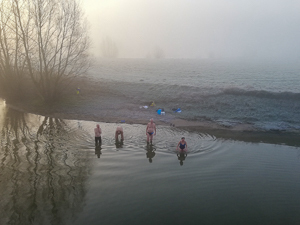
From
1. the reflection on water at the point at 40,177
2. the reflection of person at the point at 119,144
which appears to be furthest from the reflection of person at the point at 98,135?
the reflection on water at the point at 40,177

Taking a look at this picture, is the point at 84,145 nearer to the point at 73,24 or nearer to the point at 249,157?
the point at 249,157

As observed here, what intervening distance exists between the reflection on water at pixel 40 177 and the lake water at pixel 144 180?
3cm

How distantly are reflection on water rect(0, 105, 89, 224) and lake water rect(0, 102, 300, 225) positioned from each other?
33mm

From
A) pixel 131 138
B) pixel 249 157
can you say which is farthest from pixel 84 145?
pixel 249 157

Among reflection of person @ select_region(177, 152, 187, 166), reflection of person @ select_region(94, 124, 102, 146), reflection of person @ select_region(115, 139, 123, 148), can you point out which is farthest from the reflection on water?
reflection of person @ select_region(177, 152, 187, 166)

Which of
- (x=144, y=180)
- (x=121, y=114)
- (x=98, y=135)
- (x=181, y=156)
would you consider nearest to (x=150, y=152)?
(x=181, y=156)

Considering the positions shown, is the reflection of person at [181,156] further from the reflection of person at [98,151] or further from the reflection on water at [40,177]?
the reflection on water at [40,177]

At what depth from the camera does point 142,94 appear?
31734 mm

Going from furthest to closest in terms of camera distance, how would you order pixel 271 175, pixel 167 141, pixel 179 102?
1. pixel 179 102
2. pixel 167 141
3. pixel 271 175

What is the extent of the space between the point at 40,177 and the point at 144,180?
4407mm

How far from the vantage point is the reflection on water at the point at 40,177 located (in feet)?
25.2

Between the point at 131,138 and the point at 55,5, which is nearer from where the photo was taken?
the point at 131,138

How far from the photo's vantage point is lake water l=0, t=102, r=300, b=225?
25.7 feet

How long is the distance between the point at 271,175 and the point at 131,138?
834 centimetres
